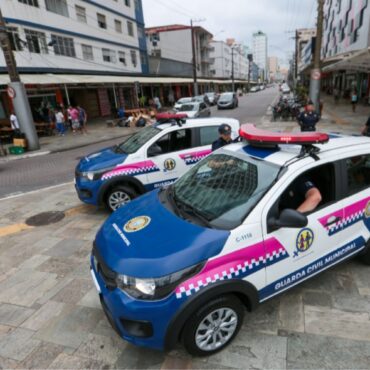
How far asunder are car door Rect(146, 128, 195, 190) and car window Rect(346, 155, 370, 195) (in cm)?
326

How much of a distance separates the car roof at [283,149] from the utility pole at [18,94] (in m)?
13.0

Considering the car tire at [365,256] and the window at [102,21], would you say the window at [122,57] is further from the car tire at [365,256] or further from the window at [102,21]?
the car tire at [365,256]

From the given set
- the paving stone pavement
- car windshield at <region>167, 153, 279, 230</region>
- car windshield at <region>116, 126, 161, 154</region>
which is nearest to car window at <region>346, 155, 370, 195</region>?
car windshield at <region>167, 153, 279, 230</region>

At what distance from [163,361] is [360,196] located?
8.60 ft

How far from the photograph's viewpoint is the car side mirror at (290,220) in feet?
7.90

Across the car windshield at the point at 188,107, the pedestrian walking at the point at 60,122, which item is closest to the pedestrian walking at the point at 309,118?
the car windshield at the point at 188,107

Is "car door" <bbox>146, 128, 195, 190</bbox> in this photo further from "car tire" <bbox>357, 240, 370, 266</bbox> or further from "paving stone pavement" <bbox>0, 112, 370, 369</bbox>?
"car tire" <bbox>357, 240, 370, 266</bbox>

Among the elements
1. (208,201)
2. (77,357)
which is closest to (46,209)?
(77,357)

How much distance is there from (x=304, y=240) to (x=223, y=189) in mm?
922

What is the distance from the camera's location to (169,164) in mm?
5758

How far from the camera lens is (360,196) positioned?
315 centimetres

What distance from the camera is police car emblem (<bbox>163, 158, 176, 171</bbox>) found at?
5724 mm

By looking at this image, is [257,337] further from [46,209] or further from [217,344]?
[46,209]

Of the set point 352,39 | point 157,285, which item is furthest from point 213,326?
point 352,39
